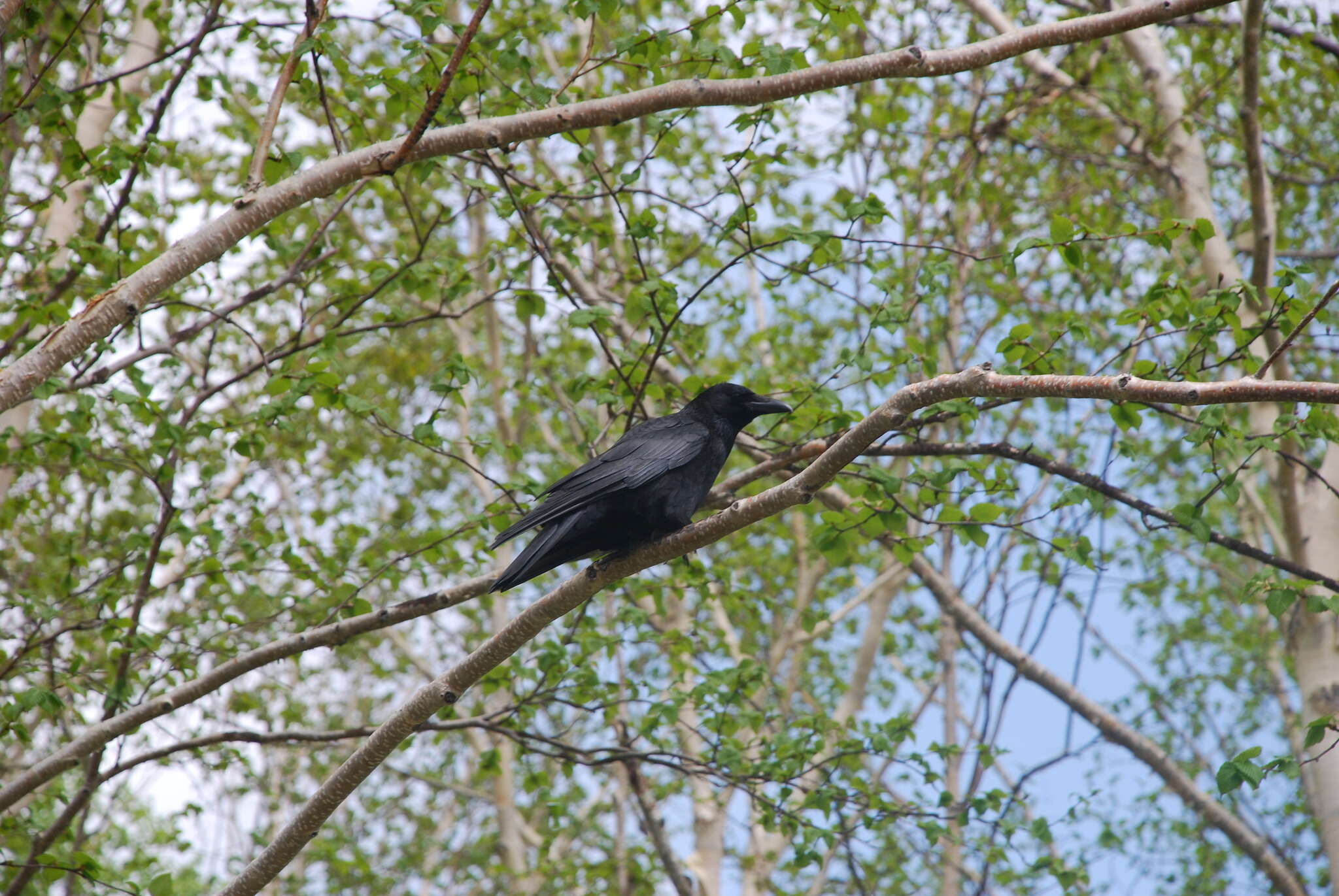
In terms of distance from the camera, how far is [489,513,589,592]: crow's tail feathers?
4.22m

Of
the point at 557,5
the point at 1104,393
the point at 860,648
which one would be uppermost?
the point at 557,5

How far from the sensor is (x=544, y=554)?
4.38 meters

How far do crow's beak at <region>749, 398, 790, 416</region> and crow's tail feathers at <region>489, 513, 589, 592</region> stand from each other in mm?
1203

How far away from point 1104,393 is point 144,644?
4665 mm

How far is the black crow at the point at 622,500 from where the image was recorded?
4484mm

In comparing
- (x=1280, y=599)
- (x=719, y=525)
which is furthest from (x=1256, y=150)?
(x=719, y=525)

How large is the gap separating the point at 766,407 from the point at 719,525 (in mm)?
1673

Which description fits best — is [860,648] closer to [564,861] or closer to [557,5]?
[564,861]

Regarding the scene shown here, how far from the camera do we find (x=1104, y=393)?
340cm

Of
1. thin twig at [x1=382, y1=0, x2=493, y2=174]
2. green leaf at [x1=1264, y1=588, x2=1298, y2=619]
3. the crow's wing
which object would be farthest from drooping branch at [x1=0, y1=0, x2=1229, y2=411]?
green leaf at [x1=1264, y1=588, x2=1298, y2=619]

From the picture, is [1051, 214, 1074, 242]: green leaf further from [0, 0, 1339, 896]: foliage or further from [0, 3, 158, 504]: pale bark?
[0, 3, 158, 504]: pale bark

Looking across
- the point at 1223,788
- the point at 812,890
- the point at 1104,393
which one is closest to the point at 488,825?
the point at 812,890

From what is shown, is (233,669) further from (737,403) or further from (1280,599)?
(1280,599)

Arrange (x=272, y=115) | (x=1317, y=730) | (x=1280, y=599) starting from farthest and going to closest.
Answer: (x=1280, y=599), (x=272, y=115), (x=1317, y=730)
